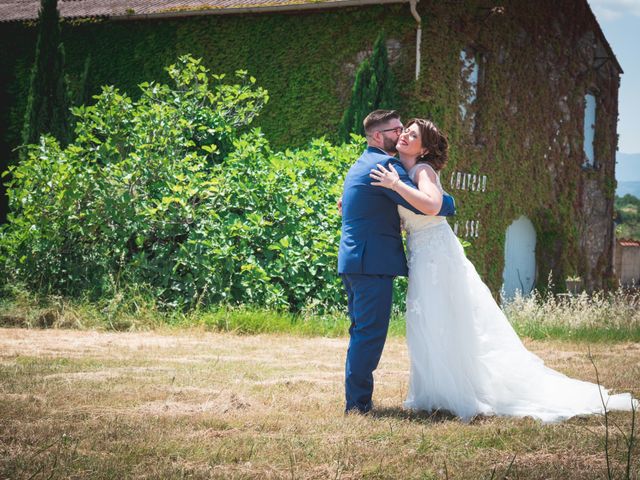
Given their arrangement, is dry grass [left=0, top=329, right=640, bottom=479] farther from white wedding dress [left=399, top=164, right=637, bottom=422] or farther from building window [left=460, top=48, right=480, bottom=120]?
building window [left=460, top=48, right=480, bottom=120]

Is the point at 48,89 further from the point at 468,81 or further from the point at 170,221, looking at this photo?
the point at 468,81

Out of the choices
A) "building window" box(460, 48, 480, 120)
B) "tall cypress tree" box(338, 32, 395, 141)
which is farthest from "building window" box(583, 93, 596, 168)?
"tall cypress tree" box(338, 32, 395, 141)

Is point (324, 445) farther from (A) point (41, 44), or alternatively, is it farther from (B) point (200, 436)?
(A) point (41, 44)

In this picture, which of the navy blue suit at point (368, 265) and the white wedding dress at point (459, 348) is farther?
the white wedding dress at point (459, 348)

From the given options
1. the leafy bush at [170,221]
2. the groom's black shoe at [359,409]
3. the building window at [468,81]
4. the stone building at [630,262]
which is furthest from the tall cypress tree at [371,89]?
the stone building at [630,262]

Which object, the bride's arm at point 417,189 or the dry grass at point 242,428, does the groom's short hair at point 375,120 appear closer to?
the bride's arm at point 417,189

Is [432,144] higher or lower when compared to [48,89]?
lower

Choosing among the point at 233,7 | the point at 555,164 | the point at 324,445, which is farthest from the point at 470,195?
the point at 324,445

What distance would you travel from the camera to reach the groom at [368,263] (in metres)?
5.34

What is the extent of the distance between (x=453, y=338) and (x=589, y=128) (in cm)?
1746

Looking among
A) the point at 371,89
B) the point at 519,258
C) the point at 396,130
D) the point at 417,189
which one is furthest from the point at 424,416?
the point at 519,258

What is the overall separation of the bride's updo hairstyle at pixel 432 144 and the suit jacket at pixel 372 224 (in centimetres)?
26

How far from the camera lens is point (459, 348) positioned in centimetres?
561

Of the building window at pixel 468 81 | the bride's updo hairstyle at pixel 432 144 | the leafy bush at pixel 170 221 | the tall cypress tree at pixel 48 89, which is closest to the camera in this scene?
the bride's updo hairstyle at pixel 432 144
